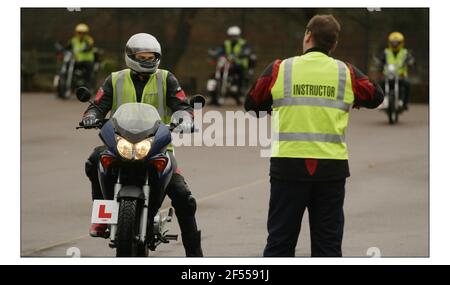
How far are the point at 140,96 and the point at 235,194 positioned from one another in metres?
5.05

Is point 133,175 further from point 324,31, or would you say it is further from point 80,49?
point 80,49

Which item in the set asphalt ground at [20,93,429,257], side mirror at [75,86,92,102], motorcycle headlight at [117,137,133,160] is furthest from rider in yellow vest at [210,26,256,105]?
motorcycle headlight at [117,137,133,160]

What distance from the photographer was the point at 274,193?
24.4ft

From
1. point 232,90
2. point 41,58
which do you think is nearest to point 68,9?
point 41,58

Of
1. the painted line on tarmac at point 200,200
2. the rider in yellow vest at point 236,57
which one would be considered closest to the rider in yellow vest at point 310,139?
the painted line on tarmac at point 200,200

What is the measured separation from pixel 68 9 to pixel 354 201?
61.9ft

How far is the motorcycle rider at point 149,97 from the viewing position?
8.85 metres

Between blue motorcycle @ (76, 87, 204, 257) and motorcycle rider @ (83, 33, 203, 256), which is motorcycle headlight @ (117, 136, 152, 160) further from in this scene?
motorcycle rider @ (83, 33, 203, 256)

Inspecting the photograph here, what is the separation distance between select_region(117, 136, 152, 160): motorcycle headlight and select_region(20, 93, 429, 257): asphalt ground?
2.04 metres

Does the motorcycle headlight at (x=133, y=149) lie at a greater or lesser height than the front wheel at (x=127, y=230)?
greater

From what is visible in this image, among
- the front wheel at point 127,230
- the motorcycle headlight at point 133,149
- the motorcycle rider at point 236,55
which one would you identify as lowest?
the front wheel at point 127,230

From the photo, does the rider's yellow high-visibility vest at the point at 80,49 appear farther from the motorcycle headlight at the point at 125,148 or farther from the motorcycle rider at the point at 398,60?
the motorcycle headlight at the point at 125,148

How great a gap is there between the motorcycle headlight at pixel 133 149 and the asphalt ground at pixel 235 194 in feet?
6.69

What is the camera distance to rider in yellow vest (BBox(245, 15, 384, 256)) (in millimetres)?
7375
